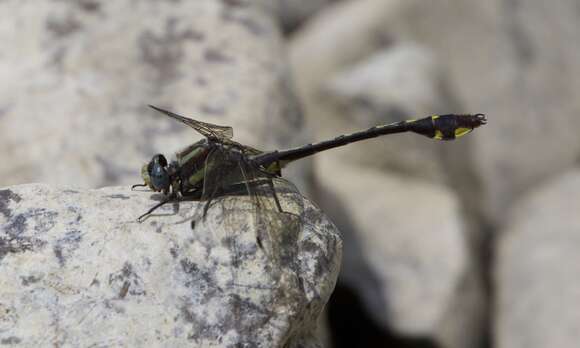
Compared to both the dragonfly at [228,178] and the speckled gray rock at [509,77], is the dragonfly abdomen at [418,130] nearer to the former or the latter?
the dragonfly at [228,178]

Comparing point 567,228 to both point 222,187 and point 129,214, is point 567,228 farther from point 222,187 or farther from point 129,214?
point 129,214

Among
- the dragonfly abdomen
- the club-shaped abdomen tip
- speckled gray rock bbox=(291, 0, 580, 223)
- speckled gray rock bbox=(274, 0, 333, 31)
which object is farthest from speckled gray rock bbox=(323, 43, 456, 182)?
the club-shaped abdomen tip

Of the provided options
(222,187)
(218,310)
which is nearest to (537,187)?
(222,187)

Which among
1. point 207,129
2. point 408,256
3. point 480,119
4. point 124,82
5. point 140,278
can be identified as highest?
point 124,82

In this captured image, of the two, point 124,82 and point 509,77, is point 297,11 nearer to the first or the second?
point 509,77

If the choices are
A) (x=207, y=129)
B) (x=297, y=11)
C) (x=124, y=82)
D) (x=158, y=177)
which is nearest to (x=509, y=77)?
(x=297, y=11)

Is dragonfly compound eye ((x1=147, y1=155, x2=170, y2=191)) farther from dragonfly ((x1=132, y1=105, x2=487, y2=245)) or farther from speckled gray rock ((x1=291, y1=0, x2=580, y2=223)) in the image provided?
speckled gray rock ((x1=291, y1=0, x2=580, y2=223))
